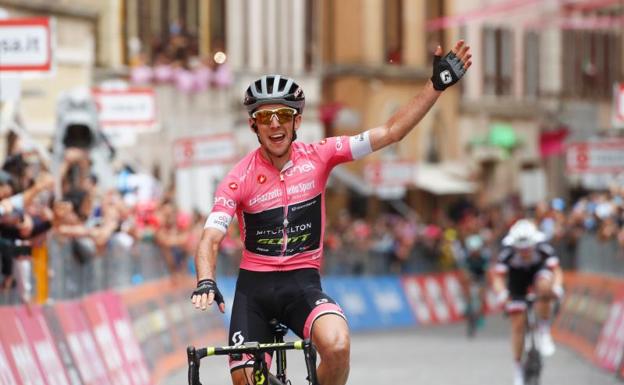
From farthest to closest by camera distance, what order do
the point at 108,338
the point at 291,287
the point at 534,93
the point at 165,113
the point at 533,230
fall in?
the point at 534,93 → the point at 165,113 → the point at 533,230 → the point at 108,338 → the point at 291,287

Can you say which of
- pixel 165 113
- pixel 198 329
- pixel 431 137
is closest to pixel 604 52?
pixel 431 137

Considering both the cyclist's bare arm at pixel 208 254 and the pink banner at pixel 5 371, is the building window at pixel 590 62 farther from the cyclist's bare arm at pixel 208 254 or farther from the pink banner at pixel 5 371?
the cyclist's bare arm at pixel 208 254

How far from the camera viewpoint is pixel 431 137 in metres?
55.8

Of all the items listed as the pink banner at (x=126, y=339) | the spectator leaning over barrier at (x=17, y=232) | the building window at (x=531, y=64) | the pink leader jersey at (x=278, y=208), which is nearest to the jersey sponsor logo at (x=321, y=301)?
the pink leader jersey at (x=278, y=208)

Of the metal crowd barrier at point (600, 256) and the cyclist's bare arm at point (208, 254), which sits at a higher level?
the cyclist's bare arm at point (208, 254)

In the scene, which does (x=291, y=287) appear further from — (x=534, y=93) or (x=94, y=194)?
(x=534, y=93)

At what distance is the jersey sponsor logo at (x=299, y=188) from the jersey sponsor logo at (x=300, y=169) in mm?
72

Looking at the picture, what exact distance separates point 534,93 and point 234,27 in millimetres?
20598

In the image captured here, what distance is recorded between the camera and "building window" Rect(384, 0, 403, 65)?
177 ft

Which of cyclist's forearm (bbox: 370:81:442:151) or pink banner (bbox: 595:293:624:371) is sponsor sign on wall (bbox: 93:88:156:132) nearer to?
pink banner (bbox: 595:293:624:371)

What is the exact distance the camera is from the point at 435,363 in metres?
23.2

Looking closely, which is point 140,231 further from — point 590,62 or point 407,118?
point 590,62

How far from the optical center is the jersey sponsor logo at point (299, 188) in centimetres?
1055

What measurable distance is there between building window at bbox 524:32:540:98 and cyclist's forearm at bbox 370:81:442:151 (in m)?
51.5
